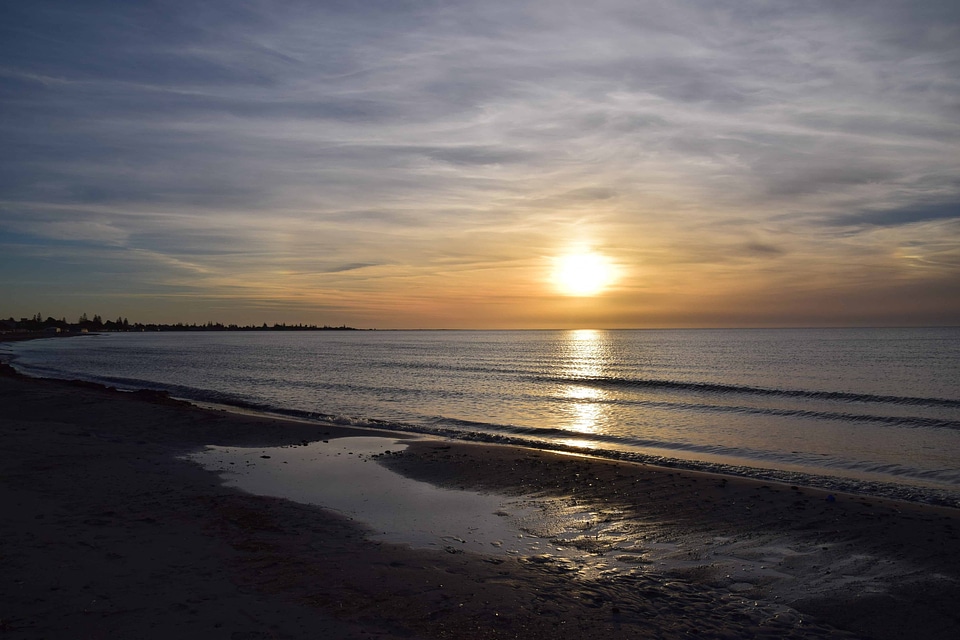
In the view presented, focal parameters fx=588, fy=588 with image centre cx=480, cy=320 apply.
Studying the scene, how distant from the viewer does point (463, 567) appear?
29.0 feet

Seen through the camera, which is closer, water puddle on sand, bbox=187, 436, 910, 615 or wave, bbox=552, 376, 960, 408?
water puddle on sand, bbox=187, 436, 910, 615

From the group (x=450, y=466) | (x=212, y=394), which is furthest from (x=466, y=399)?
(x=450, y=466)

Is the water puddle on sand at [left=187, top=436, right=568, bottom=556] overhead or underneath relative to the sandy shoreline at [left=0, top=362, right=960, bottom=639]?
underneath

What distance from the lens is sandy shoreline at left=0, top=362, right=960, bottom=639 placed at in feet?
22.3

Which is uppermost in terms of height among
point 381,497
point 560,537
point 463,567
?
point 463,567

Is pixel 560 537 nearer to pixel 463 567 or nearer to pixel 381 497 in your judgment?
pixel 463 567

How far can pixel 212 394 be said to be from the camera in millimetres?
36438

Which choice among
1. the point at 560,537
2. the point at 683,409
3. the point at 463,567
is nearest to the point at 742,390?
the point at 683,409

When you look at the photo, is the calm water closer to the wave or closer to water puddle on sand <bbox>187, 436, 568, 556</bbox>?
the wave

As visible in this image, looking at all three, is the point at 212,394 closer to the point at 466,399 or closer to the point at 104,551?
the point at 466,399

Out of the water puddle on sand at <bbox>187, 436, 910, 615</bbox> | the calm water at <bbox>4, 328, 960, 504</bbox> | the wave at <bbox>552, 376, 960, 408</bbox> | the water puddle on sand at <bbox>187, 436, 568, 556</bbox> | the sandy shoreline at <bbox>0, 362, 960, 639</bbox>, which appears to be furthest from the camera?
the wave at <bbox>552, 376, 960, 408</bbox>

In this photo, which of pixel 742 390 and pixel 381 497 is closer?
pixel 381 497

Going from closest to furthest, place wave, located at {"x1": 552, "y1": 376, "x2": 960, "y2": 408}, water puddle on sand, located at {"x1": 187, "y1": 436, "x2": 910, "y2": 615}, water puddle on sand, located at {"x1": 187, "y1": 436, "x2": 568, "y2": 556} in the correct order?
water puddle on sand, located at {"x1": 187, "y1": 436, "x2": 910, "y2": 615} < water puddle on sand, located at {"x1": 187, "y1": 436, "x2": 568, "y2": 556} < wave, located at {"x1": 552, "y1": 376, "x2": 960, "y2": 408}

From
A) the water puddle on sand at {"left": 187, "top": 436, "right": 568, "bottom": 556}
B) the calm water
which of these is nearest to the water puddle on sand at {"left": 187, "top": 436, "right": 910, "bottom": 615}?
the water puddle on sand at {"left": 187, "top": 436, "right": 568, "bottom": 556}
